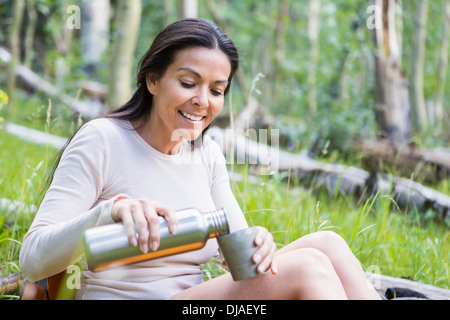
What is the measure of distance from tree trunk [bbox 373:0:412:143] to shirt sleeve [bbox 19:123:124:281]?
5.39 m

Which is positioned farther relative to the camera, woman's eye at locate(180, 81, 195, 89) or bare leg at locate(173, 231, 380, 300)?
woman's eye at locate(180, 81, 195, 89)

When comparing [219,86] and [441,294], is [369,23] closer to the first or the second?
[441,294]

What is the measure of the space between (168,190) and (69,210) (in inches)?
14.3

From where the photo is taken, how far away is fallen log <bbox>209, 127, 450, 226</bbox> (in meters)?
3.81

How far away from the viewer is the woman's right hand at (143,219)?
3.94 feet

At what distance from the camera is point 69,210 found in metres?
1.45

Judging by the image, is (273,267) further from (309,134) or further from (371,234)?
(309,134)

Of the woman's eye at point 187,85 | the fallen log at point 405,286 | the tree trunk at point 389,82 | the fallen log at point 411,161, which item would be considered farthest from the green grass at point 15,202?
the tree trunk at point 389,82

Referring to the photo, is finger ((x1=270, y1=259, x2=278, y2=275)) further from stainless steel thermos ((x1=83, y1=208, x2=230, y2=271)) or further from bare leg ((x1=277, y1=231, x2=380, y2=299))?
bare leg ((x1=277, y1=231, x2=380, y2=299))

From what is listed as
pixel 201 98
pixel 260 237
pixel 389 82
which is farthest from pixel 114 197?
pixel 389 82

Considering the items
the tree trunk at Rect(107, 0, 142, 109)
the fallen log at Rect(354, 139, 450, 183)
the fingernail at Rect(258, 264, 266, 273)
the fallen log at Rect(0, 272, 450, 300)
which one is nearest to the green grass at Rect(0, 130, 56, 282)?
the fingernail at Rect(258, 264, 266, 273)

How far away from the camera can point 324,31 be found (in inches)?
615
